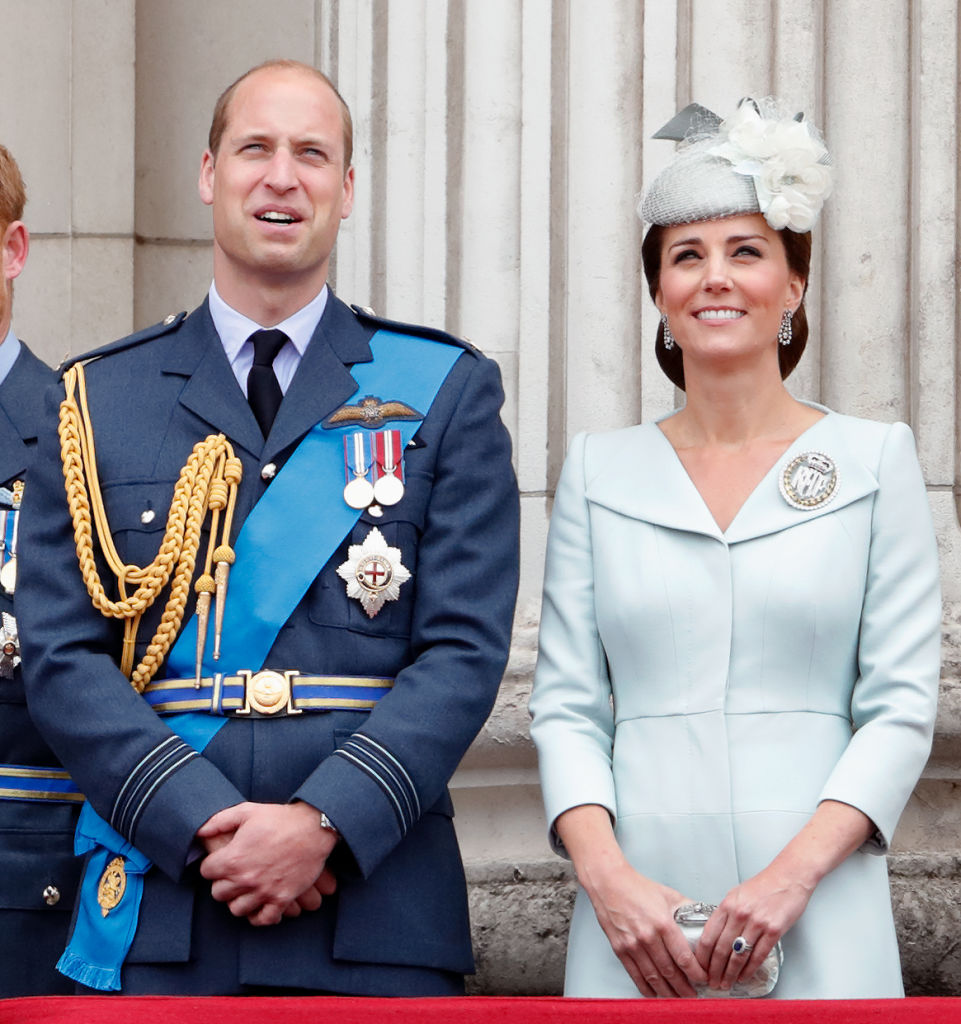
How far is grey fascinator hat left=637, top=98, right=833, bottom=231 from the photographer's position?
9.46 ft

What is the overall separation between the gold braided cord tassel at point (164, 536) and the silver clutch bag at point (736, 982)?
0.83 metres

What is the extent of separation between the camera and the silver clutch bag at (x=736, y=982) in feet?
8.42

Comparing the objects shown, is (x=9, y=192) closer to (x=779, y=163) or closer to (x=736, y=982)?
(x=779, y=163)

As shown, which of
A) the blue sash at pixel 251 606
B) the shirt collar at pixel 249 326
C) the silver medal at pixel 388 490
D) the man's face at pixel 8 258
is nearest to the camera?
the blue sash at pixel 251 606

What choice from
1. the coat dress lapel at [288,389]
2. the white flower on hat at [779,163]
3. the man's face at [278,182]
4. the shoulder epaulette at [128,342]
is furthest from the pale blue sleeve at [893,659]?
the shoulder epaulette at [128,342]

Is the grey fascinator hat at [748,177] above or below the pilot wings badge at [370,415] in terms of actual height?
above

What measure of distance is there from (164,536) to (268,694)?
292mm

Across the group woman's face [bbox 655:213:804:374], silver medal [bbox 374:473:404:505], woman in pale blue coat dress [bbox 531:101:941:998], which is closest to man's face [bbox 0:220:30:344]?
silver medal [bbox 374:473:404:505]

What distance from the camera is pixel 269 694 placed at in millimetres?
2725

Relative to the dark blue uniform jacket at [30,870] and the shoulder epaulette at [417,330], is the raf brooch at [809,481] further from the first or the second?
the dark blue uniform jacket at [30,870]

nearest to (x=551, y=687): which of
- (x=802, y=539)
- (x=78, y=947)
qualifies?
(x=802, y=539)

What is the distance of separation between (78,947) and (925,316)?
209cm

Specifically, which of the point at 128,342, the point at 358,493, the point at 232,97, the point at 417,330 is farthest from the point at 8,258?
the point at 358,493

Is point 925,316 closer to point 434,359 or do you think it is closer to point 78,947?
point 434,359
